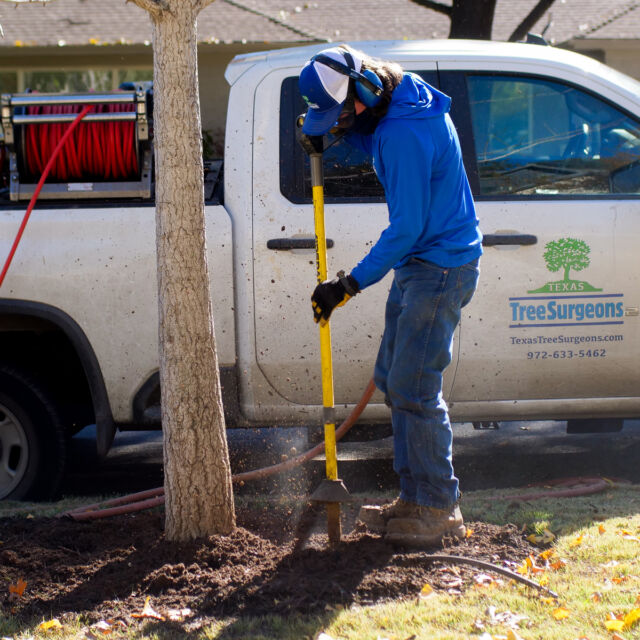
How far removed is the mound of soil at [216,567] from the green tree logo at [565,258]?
124cm

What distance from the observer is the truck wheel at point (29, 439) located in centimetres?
437

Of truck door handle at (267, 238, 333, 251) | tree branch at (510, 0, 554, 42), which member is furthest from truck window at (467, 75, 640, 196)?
tree branch at (510, 0, 554, 42)

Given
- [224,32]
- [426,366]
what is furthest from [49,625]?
[224,32]

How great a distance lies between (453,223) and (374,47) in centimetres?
143

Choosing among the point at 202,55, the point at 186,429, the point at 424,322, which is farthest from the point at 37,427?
the point at 202,55

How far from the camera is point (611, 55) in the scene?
1257cm

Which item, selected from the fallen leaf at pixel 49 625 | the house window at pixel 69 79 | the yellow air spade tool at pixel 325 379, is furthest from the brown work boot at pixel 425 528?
the house window at pixel 69 79

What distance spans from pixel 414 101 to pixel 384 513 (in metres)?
1.66

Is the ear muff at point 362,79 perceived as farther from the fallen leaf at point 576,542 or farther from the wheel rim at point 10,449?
the wheel rim at point 10,449

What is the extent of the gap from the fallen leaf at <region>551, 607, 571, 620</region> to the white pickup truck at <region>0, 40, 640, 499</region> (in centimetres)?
162

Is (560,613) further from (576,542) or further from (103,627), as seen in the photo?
(103,627)

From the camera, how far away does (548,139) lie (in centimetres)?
450

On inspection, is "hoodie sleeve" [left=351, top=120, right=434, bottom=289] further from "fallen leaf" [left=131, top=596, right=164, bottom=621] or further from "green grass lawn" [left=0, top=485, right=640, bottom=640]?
"fallen leaf" [left=131, top=596, right=164, bottom=621]

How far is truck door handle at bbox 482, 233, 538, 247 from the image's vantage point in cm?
430
